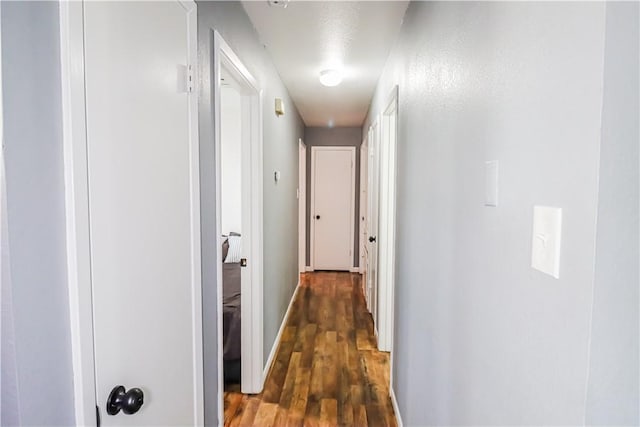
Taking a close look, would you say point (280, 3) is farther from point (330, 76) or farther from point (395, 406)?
point (395, 406)

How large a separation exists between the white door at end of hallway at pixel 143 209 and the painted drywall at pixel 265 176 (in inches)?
7.5

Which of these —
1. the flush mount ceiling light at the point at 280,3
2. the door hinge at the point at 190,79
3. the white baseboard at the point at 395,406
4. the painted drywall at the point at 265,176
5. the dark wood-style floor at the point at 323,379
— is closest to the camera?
the door hinge at the point at 190,79

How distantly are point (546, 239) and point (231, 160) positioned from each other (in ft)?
13.1

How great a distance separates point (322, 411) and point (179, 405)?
4.27 ft

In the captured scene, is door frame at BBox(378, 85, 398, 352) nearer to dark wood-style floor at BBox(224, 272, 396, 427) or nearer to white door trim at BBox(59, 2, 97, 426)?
dark wood-style floor at BBox(224, 272, 396, 427)

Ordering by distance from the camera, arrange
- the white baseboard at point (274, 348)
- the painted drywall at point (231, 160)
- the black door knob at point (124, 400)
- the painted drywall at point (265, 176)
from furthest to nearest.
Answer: the painted drywall at point (231, 160) < the white baseboard at point (274, 348) < the painted drywall at point (265, 176) < the black door knob at point (124, 400)

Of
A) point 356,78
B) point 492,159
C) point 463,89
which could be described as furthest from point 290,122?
point 492,159

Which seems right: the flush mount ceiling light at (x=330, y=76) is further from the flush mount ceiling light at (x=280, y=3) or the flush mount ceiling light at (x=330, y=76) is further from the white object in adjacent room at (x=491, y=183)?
the white object in adjacent room at (x=491, y=183)

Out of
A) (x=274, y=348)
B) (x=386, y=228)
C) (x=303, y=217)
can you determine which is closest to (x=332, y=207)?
(x=303, y=217)

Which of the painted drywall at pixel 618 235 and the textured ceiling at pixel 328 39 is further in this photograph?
the textured ceiling at pixel 328 39

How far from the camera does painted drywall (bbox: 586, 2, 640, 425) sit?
0.50 metres

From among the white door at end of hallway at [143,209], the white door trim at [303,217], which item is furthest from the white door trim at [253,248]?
the white door trim at [303,217]

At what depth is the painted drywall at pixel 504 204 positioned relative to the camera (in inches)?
22.7

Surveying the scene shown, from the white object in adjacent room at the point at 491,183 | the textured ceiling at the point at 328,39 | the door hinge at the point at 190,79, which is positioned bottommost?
the white object in adjacent room at the point at 491,183
